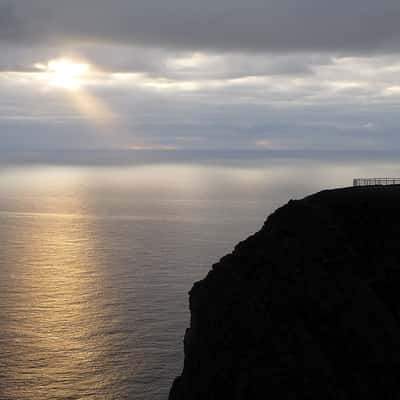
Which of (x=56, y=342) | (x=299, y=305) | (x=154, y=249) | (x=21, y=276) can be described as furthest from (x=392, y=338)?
(x=154, y=249)

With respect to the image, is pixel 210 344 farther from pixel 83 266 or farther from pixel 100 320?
pixel 83 266

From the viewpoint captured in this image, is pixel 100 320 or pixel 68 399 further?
pixel 100 320

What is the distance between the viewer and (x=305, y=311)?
43594 mm

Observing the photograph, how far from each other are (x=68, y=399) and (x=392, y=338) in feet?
120

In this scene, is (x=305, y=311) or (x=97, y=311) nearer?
(x=305, y=311)

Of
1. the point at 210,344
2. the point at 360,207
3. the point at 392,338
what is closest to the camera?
the point at 392,338

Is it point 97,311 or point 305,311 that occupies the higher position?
point 305,311

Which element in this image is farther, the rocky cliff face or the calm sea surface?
the calm sea surface

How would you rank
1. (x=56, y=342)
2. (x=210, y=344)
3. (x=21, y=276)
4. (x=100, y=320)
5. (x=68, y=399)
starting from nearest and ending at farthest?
1. (x=210, y=344)
2. (x=68, y=399)
3. (x=56, y=342)
4. (x=100, y=320)
5. (x=21, y=276)

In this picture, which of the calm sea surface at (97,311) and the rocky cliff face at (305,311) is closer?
the rocky cliff face at (305,311)

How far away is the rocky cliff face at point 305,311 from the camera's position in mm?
40938

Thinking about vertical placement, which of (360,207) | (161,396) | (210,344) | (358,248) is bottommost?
(161,396)

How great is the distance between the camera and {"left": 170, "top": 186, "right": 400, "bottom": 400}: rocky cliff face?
1612 inches

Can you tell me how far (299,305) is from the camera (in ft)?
144
